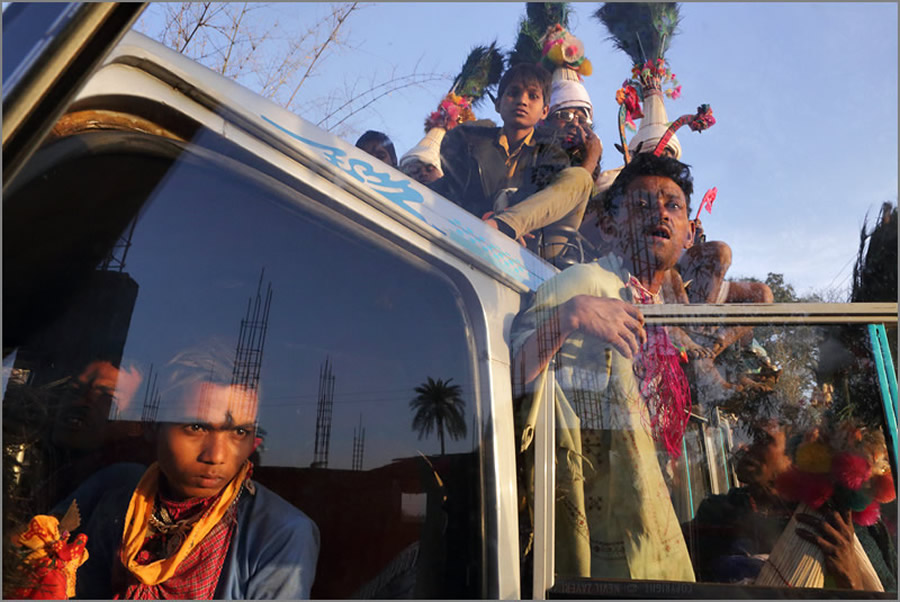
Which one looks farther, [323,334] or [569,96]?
[569,96]

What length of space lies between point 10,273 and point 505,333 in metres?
0.91

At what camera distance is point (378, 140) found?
1.39m

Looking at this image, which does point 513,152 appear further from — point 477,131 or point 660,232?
point 660,232

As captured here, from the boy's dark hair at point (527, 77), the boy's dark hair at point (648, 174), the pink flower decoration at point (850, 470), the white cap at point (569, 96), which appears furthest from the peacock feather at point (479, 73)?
the pink flower decoration at point (850, 470)

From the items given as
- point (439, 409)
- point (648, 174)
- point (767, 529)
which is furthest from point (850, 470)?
point (439, 409)

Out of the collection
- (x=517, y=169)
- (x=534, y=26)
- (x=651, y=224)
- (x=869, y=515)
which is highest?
(x=534, y=26)

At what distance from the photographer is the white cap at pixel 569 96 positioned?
142 centimetres

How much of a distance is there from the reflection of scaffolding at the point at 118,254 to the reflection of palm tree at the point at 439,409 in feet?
1.89

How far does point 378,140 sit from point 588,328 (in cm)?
58

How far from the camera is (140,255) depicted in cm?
119

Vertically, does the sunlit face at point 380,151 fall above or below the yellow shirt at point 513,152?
below

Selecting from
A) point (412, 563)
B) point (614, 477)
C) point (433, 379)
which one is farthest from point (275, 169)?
point (614, 477)

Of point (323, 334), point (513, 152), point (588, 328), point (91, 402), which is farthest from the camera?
point (513, 152)

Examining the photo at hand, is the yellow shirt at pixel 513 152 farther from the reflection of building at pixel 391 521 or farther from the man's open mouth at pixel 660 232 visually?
the reflection of building at pixel 391 521
